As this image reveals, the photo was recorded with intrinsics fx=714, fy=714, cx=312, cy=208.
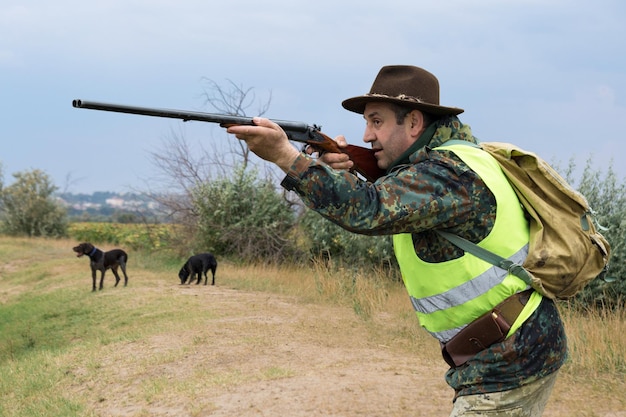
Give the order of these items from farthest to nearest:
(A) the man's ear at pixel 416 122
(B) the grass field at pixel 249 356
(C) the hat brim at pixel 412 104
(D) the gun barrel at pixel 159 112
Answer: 1. (B) the grass field at pixel 249 356
2. (D) the gun barrel at pixel 159 112
3. (A) the man's ear at pixel 416 122
4. (C) the hat brim at pixel 412 104

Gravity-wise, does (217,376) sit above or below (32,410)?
above

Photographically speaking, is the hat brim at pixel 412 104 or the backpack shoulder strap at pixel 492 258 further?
the hat brim at pixel 412 104

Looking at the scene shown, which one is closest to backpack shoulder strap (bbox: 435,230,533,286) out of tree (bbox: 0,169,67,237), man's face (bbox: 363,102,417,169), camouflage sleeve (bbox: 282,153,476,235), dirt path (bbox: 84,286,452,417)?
camouflage sleeve (bbox: 282,153,476,235)

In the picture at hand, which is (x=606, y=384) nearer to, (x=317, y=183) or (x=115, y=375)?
(x=115, y=375)

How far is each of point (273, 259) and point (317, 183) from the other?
62.5 feet

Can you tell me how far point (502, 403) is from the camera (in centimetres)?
277

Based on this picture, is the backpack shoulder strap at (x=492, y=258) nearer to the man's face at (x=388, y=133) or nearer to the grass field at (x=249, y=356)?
the man's face at (x=388, y=133)

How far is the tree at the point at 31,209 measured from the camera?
1613 inches

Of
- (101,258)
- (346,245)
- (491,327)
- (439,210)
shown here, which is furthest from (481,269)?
(346,245)

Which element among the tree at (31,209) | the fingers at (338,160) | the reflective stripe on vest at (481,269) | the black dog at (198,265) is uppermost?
the fingers at (338,160)

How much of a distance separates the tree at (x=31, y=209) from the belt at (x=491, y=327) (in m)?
40.8

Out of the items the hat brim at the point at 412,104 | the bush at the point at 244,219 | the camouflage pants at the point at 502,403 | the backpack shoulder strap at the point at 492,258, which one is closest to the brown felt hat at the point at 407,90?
the hat brim at the point at 412,104

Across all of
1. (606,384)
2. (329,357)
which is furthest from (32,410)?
(606,384)

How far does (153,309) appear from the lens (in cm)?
1249
